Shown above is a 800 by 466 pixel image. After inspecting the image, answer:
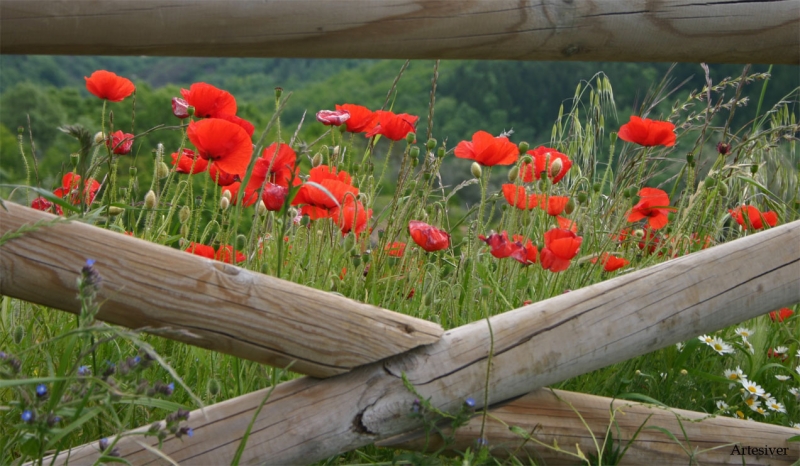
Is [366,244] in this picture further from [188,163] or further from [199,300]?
[199,300]

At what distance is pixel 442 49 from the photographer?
1.30m

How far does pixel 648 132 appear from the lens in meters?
1.87

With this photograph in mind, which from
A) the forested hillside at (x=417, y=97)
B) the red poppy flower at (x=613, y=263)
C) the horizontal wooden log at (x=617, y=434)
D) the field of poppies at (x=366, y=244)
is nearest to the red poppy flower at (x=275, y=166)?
the field of poppies at (x=366, y=244)

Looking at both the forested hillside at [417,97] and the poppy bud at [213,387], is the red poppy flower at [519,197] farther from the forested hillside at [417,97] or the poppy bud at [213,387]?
the forested hillside at [417,97]

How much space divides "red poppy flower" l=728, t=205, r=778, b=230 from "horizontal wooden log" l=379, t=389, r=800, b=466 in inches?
28.5

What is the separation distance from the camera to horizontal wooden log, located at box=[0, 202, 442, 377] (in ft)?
3.48

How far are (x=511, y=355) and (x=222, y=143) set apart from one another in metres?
0.68

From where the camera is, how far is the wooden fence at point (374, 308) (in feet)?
3.64

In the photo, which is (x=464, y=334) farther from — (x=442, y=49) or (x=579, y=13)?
(x=579, y=13)

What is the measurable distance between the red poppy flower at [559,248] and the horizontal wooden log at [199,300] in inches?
14.5

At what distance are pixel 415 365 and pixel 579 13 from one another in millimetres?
684

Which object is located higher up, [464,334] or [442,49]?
[442,49]

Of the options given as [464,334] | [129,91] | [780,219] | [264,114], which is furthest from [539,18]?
[264,114]

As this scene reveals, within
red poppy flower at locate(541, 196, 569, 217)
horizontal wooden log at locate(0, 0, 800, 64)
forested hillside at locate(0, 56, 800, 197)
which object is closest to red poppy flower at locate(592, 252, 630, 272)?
red poppy flower at locate(541, 196, 569, 217)
